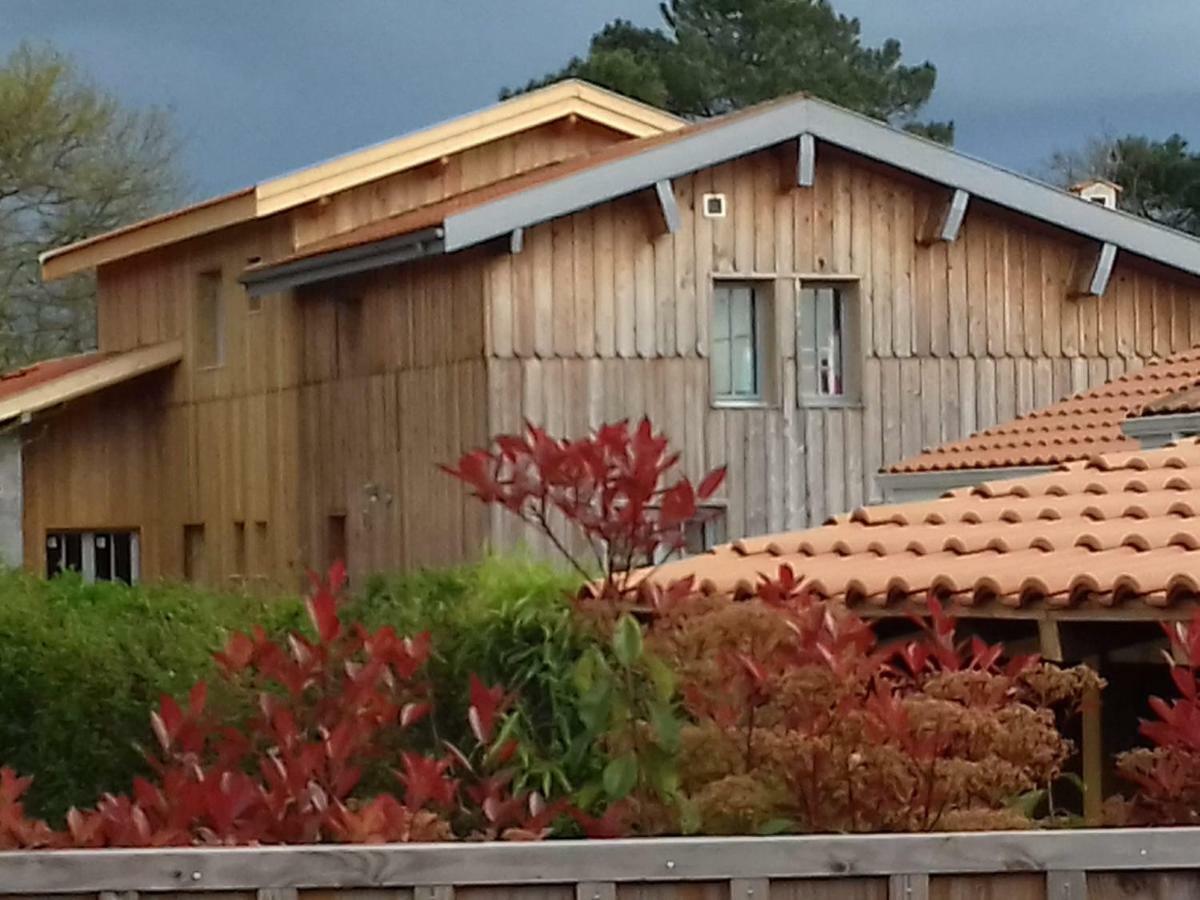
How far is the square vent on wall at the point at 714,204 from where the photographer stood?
913 inches

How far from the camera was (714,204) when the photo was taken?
23.2 meters

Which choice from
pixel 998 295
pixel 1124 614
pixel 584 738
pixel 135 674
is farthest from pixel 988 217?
pixel 584 738

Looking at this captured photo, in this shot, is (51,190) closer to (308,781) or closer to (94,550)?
(94,550)

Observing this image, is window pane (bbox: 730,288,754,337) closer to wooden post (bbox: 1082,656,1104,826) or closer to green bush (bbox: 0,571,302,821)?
green bush (bbox: 0,571,302,821)

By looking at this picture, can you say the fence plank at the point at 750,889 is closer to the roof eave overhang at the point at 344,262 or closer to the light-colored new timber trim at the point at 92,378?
the roof eave overhang at the point at 344,262

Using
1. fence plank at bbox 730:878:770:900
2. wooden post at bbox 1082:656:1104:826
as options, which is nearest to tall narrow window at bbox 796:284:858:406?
wooden post at bbox 1082:656:1104:826

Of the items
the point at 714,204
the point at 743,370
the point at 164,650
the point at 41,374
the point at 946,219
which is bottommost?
the point at 164,650

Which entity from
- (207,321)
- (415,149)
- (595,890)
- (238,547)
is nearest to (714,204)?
(415,149)

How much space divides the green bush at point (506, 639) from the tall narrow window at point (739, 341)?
11135mm

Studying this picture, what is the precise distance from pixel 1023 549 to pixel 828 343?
546 inches

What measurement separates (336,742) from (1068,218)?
18265 millimetres

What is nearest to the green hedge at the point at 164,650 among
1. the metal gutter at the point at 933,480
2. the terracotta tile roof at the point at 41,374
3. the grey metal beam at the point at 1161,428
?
the grey metal beam at the point at 1161,428

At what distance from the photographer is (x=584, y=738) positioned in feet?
23.8

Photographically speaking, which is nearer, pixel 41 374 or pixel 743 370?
pixel 743 370
